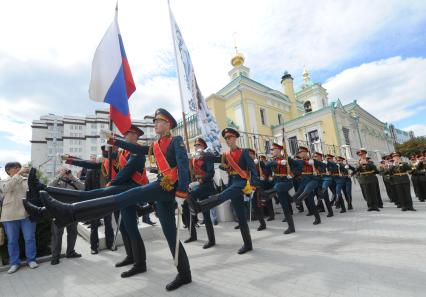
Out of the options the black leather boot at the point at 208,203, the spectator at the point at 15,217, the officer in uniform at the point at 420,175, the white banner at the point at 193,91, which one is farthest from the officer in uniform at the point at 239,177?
the officer in uniform at the point at 420,175

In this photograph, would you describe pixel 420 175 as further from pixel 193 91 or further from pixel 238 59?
pixel 238 59

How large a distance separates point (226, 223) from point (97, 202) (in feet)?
20.8

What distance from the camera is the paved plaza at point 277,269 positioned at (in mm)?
3072

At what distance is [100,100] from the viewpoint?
460 centimetres

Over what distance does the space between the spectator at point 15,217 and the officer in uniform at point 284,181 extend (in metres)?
5.61

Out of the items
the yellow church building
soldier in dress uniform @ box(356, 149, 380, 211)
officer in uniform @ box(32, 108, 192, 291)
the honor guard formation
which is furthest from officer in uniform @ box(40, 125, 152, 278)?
the yellow church building

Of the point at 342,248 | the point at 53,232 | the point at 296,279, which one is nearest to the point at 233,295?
the point at 296,279

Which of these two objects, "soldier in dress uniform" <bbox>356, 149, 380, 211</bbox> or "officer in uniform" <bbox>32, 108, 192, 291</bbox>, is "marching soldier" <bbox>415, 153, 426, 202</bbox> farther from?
"officer in uniform" <bbox>32, 108, 192, 291</bbox>

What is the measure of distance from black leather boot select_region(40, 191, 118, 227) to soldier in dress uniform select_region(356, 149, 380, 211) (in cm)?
908

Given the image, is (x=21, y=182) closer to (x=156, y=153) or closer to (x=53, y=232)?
(x=53, y=232)

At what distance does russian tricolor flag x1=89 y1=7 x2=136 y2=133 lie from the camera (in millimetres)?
4523

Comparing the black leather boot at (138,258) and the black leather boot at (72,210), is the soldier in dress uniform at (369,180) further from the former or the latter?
the black leather boot at (72,210)

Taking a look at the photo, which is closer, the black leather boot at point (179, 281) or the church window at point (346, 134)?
the black leather boot at point (179, 281)

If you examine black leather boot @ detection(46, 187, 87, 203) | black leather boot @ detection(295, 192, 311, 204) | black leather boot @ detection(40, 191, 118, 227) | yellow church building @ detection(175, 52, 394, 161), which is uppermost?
yellow church building @ detection(175, 52, 394, 161)
